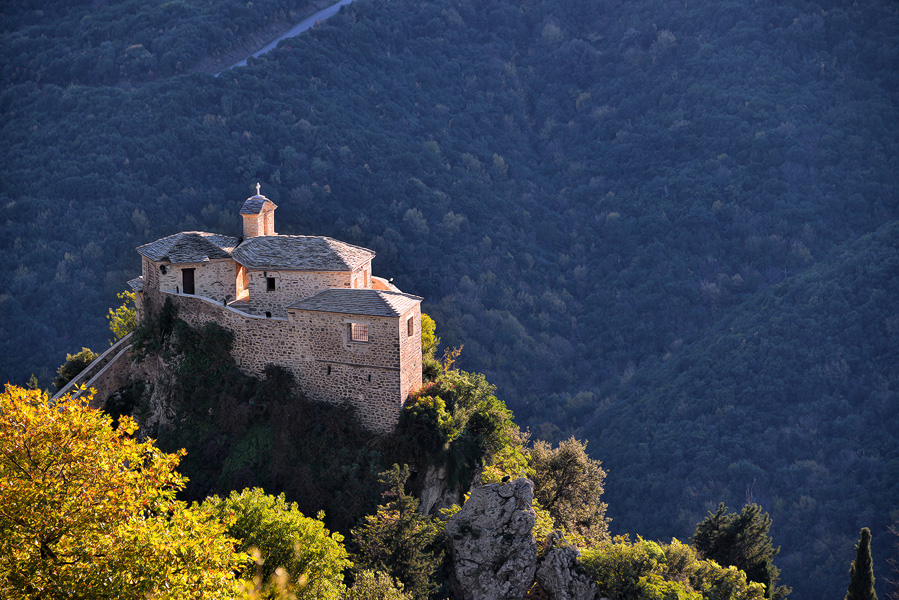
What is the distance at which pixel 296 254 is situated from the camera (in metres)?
33.2

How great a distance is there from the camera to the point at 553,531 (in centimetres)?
3105

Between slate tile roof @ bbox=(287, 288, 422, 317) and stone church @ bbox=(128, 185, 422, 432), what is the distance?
0.04 metres

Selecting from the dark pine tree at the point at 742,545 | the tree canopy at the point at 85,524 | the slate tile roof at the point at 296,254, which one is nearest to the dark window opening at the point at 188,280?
the slate tile roof at the point at 296,254

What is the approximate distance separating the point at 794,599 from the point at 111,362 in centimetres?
4832

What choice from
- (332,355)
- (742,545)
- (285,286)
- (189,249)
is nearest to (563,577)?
(332,355)

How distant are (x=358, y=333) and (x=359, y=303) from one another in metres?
1.73

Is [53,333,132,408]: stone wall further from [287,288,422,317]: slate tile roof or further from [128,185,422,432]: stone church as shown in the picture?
[287,288,422,317]: slate tile roof

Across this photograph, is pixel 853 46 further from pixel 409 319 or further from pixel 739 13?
pixel 409 319

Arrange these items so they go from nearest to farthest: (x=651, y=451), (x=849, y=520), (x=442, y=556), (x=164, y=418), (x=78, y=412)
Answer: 1. (x=78, y=412)
2. (x=442, y=556)
3. (x=164, y=418)
4. (x=849, y=520)
5. (x=651, y=451)

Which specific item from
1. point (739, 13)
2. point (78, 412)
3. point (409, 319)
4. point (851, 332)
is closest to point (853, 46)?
point (739, 13)

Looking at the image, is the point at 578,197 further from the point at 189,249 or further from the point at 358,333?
the point at 358,333

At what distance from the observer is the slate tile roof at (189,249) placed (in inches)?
1348

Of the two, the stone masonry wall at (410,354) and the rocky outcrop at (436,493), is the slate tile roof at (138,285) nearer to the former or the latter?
the stone masonry wall at (410,354)

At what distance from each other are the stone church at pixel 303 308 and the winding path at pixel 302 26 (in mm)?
56937
